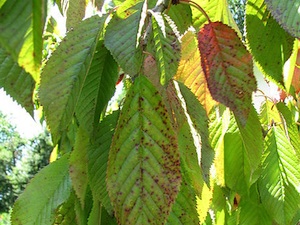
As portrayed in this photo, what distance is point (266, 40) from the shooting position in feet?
1.94

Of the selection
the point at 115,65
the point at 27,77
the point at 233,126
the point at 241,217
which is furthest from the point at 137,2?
the point at 241,217

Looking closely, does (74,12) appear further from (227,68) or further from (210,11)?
(227,68)

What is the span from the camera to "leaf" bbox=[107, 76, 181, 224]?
37 cm

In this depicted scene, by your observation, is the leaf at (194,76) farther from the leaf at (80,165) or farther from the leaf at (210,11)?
the leaf at (80,165)

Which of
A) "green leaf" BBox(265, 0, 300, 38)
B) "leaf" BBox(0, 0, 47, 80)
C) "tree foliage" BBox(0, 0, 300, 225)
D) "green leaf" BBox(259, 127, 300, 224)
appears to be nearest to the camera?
"leaf" BBox(0, 0, 47, 80)

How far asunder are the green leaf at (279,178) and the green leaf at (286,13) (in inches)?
13.2

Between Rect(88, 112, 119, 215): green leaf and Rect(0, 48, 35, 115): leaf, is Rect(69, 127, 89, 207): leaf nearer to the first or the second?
Rect(88, 112, 119, 215): green leaf

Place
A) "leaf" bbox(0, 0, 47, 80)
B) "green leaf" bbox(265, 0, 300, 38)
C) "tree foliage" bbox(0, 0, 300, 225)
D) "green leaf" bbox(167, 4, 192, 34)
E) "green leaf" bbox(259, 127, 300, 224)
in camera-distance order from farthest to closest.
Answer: "green leaf" bbox(259, 127, 300, 224) < "green leaf" bbox(167, 4, 192, 34) < "green leaf" bbox(265, 0, 300, 38) < "tree foliage" bbox(0, 0, 300, 225) < "leaf" bbox(0, 0, 47, 80)

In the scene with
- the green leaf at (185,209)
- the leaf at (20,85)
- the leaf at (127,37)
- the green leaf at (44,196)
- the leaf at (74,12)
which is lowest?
the green leaf at (185,209)

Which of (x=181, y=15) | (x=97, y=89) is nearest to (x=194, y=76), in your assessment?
(x=181, y=15)

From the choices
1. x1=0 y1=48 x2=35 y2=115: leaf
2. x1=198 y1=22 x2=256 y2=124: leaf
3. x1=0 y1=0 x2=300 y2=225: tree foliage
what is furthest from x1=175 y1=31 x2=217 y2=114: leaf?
x1=0 y1=48 x2=35 y2=115: leaf

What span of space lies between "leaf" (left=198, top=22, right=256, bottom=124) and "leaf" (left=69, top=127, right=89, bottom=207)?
124 mm

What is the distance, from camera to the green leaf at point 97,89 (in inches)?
17.9

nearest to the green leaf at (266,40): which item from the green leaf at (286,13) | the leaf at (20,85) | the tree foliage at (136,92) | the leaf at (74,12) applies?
the tree foliage at (136,92)
